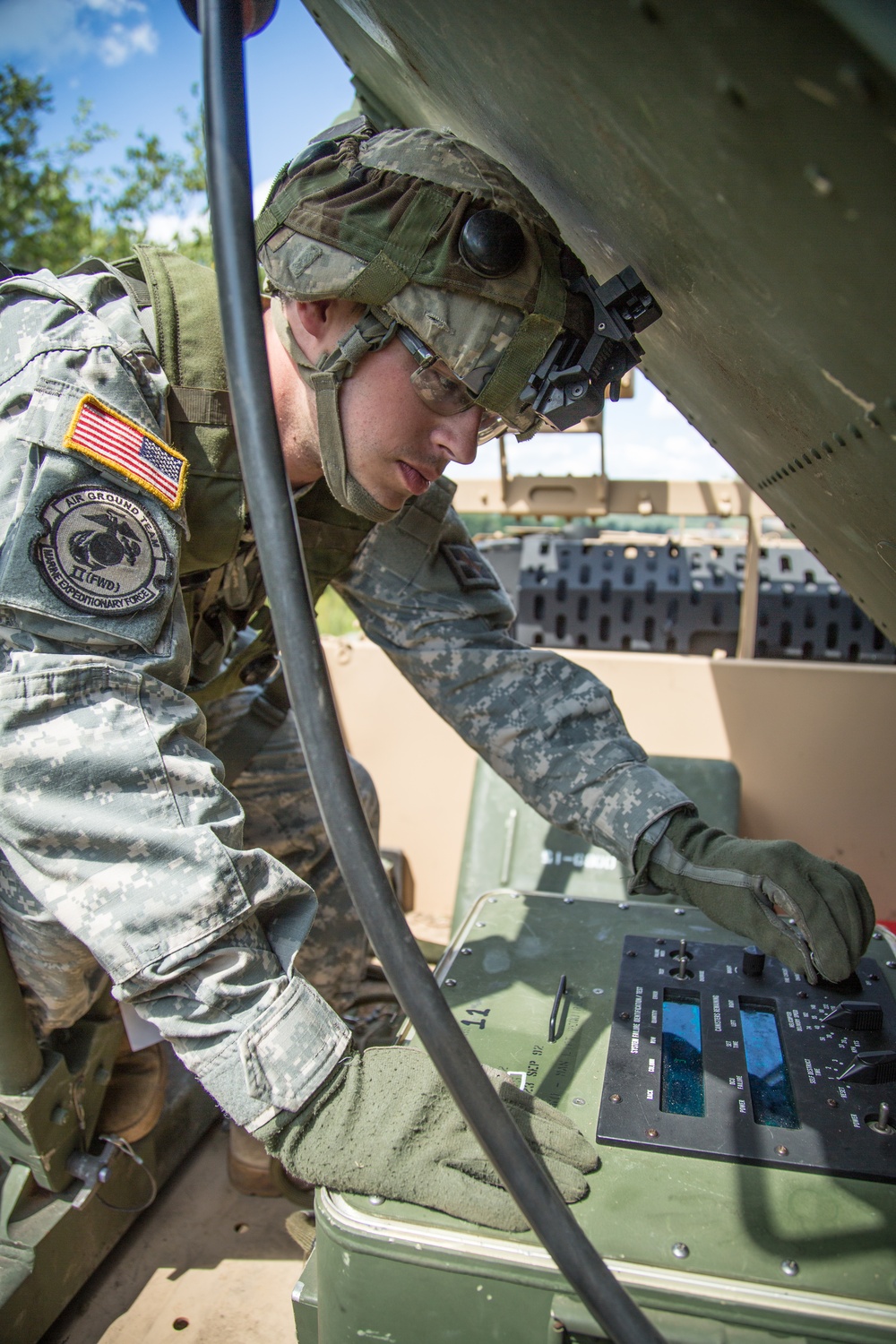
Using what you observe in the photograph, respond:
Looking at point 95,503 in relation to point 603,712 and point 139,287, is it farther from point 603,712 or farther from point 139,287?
point 603,712

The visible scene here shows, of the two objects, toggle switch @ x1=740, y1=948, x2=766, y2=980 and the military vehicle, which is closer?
the military vehicle

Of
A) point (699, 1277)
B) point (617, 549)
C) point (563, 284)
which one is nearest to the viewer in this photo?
point (699, 1277)

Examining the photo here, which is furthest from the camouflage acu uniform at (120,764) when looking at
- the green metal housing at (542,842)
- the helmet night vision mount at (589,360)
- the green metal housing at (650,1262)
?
the green metal housing at (542,842)

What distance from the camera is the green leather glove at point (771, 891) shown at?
134cm

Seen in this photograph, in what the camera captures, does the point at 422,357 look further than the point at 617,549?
No

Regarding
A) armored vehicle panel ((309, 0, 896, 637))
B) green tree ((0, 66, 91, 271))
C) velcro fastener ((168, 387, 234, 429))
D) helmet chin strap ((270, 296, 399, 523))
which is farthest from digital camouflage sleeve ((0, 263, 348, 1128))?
green tree ((0, 66, 91, 271))

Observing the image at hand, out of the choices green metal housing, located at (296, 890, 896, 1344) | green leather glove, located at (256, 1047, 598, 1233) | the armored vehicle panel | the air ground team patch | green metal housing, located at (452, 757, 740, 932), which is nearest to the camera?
the armored vehicle panel

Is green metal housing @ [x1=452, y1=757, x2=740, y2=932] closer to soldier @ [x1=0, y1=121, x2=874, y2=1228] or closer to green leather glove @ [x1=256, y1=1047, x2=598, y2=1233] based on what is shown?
soldier @ [x1=0, y1=121, x2=874, y2=1228]

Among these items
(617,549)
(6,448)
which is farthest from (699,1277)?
(617,549)

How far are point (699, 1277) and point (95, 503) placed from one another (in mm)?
1110

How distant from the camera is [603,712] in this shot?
177 centimetres

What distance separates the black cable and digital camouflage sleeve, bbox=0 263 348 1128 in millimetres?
431

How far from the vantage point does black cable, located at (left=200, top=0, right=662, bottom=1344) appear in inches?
29.9

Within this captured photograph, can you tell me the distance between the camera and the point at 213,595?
171cm
